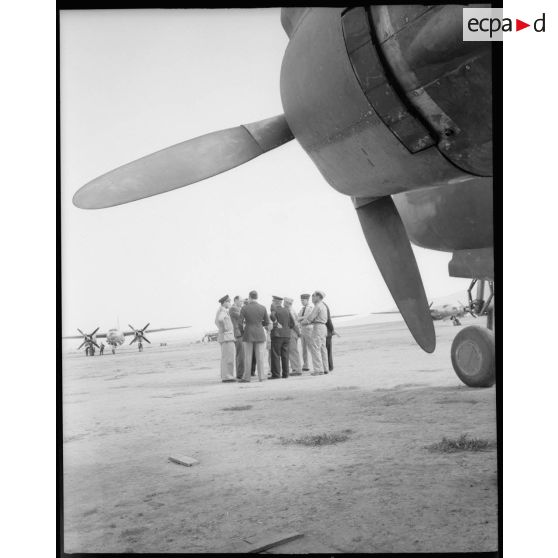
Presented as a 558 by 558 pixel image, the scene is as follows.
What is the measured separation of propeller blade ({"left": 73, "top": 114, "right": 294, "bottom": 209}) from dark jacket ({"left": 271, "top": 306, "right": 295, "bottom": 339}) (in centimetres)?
537

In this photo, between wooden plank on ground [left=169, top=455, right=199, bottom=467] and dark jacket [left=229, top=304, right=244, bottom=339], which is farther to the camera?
dark jacket [left=229, top=304, right=244, bottom=339]

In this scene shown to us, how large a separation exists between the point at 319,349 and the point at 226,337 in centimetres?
145

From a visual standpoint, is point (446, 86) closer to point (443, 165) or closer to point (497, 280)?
point (443, 165)

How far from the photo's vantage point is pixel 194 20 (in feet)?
10.8

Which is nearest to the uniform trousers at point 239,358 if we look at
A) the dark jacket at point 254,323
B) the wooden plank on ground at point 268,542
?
the dark jacket at point 254,323

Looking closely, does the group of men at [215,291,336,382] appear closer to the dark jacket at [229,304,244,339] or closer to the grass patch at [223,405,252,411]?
the dark jacket at [229,304,244,339]

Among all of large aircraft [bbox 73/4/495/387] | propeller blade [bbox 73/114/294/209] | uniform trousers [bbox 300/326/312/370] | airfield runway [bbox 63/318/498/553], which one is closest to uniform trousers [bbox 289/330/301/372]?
uniform trousers [bbox 300/326/312/370]

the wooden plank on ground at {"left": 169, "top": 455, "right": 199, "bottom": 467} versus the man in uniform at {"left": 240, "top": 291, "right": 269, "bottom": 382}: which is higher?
the man in uniform at {"left": 240, "top": 291, "right": 269, "bottom": 382}

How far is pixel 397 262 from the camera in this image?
3650 mm

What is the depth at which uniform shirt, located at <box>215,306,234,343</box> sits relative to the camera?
25.0 ft

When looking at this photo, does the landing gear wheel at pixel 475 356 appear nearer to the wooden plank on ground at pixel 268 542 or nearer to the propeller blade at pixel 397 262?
the propeller blade at pixel 397 262

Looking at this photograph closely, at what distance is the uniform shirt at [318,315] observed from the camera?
793 centimetres

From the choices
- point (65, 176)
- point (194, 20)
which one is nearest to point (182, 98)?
point (194, 20)

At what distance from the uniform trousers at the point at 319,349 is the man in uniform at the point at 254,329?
749 mm
